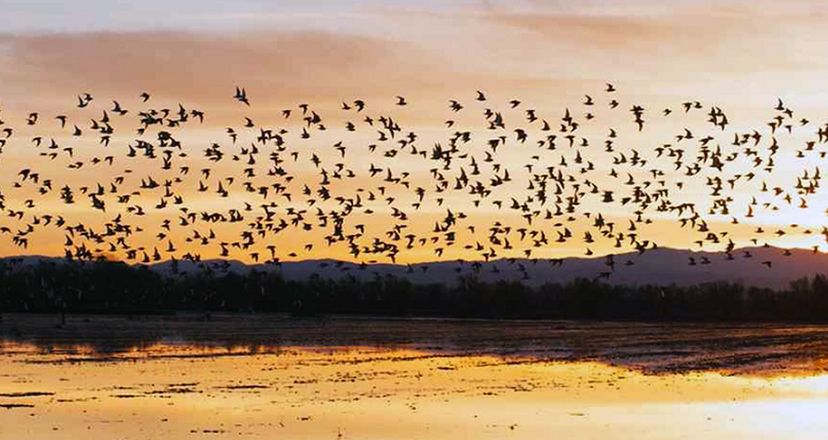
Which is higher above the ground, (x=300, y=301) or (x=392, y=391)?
(x=300, y=301)

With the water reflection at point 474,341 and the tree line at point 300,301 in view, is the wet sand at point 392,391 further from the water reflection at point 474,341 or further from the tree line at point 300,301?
the tree line at point 300,301

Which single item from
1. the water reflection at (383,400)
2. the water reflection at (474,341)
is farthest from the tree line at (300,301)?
the water reflection at (383,400)

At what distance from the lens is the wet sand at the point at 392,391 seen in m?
44.7

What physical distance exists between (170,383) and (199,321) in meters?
90.4

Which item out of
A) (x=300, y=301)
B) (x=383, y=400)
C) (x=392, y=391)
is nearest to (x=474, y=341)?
(x=392, y=391)

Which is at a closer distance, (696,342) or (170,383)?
(170,383)

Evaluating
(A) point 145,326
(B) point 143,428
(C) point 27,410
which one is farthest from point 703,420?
(A) point 145,326

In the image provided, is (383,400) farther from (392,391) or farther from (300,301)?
(300,301)

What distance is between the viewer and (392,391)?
56656 millimetres

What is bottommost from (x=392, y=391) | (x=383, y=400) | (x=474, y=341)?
(x=383, y=400)

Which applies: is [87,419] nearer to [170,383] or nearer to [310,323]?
[170,383]

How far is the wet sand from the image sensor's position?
44688mm

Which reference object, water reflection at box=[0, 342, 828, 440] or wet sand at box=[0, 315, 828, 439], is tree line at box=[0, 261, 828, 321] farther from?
water reflection at box=[0, 342, 828, 440]

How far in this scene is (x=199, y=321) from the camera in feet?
488
